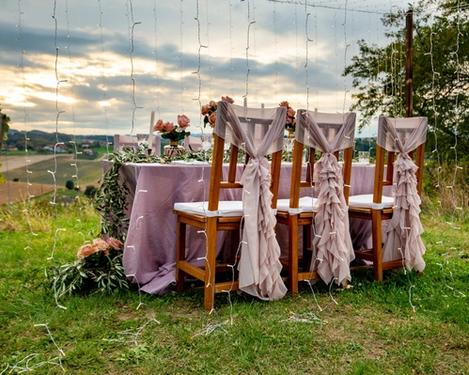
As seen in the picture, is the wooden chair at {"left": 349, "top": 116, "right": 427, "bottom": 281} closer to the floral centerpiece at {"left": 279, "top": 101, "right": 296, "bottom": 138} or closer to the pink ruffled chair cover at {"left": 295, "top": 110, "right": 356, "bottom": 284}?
the pink ruffled chair cover at {"left": 295, "top": 110, "right": 356, "bottom": 284}

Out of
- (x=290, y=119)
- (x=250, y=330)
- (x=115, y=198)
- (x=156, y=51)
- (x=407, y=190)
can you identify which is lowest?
(x=250, y=330)

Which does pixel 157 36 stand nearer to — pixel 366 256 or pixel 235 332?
pixel 366 256

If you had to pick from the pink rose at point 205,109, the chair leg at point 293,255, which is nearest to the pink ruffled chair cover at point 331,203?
the chair leg at point 293,255

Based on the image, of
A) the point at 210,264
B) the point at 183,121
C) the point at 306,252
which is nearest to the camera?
the point at 210,264

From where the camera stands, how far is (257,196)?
8.38 feet

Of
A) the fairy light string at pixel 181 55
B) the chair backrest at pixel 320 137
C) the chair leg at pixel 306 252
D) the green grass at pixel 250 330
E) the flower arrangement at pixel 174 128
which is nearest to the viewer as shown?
the green grass at pixel 250 330

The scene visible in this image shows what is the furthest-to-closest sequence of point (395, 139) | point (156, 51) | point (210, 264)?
point (156, 51)
point (395, 139)
point (210, 264)

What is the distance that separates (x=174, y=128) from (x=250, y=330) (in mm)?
1624

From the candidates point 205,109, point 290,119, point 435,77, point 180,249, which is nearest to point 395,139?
point 290,119

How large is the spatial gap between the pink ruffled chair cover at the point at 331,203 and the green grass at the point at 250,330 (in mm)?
156

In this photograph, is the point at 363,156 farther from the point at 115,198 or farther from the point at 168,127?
the point at 115,198

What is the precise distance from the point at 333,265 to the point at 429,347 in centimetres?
81

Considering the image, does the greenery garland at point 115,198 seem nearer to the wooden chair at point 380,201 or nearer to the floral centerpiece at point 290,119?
the floral centerpiece at point 290,119

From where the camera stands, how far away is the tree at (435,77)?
312 inches
